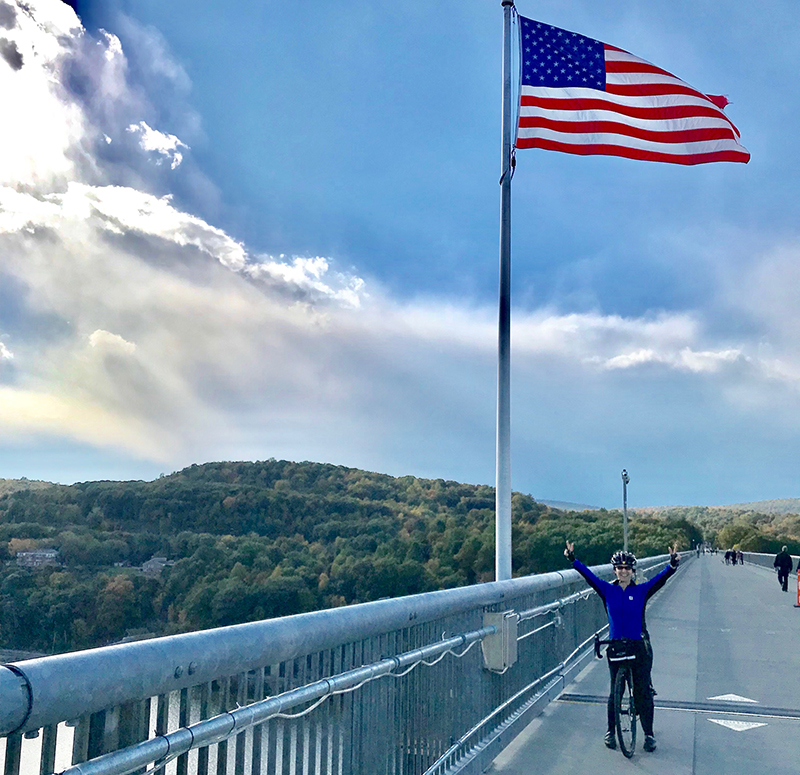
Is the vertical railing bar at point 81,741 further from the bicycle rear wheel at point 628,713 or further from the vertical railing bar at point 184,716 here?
the bicycle rear wheel at point 628,713

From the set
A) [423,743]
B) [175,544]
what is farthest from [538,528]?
[423,743]

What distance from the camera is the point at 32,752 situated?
2393 mm

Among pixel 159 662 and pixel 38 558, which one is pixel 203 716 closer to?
pixel 159 662

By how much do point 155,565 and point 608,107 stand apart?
2501 inches

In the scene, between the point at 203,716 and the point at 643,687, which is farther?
the point at 643,687

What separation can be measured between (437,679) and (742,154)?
30.6 ft

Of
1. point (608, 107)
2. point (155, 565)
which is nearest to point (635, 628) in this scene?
point (608, 107)

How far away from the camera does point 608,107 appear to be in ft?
37.5

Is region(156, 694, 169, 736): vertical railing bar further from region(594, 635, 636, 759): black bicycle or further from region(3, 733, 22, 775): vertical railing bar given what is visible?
region(594, 635, 636, 759): black bicycle

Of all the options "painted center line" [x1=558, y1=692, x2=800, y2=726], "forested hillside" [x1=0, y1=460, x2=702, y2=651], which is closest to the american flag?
"painted center line" [x1=558, y1=692, x2=800, y2=726]

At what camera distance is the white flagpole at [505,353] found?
9.09 m

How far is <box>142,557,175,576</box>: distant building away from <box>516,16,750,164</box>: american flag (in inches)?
2325

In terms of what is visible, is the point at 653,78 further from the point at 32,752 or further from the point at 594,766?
the point at 32,752

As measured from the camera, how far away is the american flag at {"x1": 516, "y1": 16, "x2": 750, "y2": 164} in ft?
36.5
